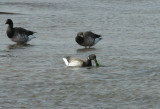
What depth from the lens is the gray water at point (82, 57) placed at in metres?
14.1

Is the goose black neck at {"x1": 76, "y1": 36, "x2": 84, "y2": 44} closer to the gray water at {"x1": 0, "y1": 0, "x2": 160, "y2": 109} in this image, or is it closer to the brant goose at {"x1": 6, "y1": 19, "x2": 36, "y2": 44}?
the gray water at {"x1": 0, "y1": 0, "x2": 160, "y2": 109}

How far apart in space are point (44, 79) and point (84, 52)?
19.4ft

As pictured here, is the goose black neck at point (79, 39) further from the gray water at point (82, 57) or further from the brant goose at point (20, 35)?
the brant goose at point (20, 35)

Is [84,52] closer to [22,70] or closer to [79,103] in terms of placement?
[22,70]

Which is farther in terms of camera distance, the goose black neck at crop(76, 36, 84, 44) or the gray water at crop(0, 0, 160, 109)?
the goose black neck at crop(76, 36, 84, 44)

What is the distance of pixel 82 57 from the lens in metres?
20.9

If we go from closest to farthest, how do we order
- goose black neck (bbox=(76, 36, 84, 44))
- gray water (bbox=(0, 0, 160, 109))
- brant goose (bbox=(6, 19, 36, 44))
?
gray water (bbox=(0, 0, 160, 109)) < goose black neck (bbox=(76, 36, 84, 44)) < brant goose (bbox=(6, 19, 36, 44))

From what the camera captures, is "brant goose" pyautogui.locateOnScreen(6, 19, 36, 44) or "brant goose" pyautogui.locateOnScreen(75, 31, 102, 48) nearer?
"brant goose" pyautogui.locateOnScreen(75, 31, 102, 48)

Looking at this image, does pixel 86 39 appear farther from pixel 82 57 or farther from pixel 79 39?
pixel 82 57

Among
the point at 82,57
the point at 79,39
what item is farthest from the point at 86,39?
the point at 82,57

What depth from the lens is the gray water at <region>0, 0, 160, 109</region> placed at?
14109 mm

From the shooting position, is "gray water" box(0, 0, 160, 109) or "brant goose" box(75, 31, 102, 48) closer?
"gray water" box(0, 0, 160, 109)

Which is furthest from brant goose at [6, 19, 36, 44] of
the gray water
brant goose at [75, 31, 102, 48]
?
brant goose at [75, 31, 102, 48]

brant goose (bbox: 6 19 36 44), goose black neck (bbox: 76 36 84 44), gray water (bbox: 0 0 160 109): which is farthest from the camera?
brant goose (bbox: 6 19 36 44)
